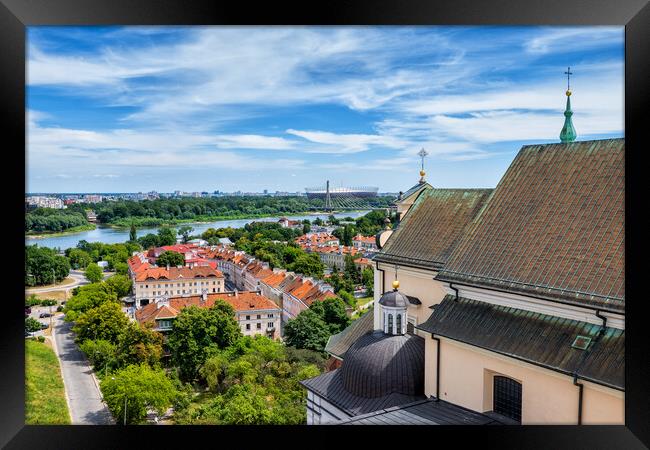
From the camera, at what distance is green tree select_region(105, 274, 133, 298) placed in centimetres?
1481

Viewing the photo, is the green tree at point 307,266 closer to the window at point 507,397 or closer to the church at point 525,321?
the church at point 525,321

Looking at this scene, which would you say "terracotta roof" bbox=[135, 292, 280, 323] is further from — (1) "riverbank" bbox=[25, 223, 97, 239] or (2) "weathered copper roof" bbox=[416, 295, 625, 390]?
(2) "weathered copper roof" bbox=[416, 295, 625, 390]

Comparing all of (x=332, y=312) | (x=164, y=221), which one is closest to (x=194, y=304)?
(x=332, y=312)

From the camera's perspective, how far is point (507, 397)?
321 centimetres

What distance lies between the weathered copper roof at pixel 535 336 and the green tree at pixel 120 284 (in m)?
13.4

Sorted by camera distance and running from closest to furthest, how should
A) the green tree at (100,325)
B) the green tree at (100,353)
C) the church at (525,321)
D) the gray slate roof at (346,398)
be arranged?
the church at (525,321) → the gray slate roof at (346,398) → the green tree at (100,353) → the green tree at (100,325)

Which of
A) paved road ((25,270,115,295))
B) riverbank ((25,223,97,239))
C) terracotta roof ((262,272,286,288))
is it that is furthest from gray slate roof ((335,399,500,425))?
terracotta roof ((262,272,286,288))

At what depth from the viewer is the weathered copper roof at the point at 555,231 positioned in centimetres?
276

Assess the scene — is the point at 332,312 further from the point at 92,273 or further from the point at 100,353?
the point at 92,273

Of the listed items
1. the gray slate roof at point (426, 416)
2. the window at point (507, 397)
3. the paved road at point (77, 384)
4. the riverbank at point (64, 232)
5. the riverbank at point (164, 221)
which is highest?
the riverbank at point (164, 221)

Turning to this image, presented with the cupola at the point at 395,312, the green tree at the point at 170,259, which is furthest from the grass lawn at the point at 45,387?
the green tree at the point at 170,259

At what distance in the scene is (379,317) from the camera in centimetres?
516
